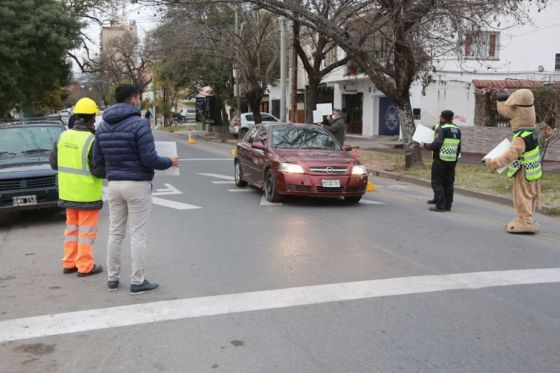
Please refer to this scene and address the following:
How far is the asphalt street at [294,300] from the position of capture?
13.6ft

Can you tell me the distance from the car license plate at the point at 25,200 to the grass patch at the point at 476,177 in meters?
8.98

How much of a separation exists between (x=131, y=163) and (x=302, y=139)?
6540mm

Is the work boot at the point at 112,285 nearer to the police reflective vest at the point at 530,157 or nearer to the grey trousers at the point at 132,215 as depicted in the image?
the grey trousers at the point at 132,215

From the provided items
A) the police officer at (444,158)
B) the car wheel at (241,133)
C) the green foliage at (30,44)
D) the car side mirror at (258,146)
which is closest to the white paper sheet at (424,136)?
the police officer at (444,158)

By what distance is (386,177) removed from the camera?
1644 centimetres

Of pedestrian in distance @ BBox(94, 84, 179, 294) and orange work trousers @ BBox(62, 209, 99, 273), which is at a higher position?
pedestrian in distance @ BBox(94, 84, 179, 294)

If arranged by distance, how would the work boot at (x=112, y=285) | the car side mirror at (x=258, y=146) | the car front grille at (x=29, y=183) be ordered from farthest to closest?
the car side mirror at (x=258, y=146)
the car front grille at (x=29, y=183)
the work boot at (x=112, y=285)

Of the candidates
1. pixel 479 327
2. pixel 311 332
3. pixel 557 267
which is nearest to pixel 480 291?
pixel 479 327

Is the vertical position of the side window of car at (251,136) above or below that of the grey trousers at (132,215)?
above

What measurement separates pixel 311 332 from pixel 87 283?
264cm

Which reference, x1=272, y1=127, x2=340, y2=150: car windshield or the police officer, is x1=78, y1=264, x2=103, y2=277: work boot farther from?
the police officer

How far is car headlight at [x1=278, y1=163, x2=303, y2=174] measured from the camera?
10.3 metres

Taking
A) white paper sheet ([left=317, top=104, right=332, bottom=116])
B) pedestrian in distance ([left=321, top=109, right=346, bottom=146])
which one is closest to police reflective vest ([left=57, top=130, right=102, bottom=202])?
pedestrian in distance ([left=321, top=109, right=346, bottom=146])

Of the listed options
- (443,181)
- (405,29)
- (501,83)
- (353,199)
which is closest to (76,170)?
(353,199)
